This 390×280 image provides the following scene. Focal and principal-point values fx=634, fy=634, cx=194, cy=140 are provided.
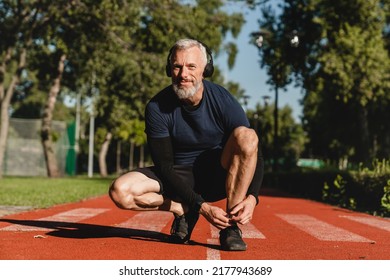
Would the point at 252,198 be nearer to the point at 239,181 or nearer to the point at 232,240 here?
the point at 239,181

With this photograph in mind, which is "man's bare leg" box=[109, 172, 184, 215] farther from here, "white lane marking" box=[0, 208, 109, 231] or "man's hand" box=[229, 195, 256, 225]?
"white lane marking" box=[0, 208, 109, 231]

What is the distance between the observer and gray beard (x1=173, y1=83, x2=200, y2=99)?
5223 millimetres

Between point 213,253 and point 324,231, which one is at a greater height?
point 213,253

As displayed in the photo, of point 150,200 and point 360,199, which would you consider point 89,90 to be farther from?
point 150,200

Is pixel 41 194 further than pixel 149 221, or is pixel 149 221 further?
pixel 41 194

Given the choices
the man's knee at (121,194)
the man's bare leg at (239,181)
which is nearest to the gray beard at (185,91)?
the man's bare leg at (239,181)

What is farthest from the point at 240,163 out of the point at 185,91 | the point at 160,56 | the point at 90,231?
the point at 160,56

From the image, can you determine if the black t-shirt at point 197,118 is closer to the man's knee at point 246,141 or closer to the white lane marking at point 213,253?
the man's knee at point 246,141

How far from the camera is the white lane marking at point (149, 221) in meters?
7.34

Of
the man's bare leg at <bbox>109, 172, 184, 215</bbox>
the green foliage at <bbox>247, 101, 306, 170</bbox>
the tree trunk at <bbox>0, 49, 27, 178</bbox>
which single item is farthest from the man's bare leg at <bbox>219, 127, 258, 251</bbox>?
the green foliage at <bbox>247, 101, 306, 170</bbox>

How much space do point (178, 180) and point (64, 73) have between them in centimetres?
2881

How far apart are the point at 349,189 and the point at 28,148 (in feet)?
83.5

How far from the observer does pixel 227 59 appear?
52625mm

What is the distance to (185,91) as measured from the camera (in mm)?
5230
